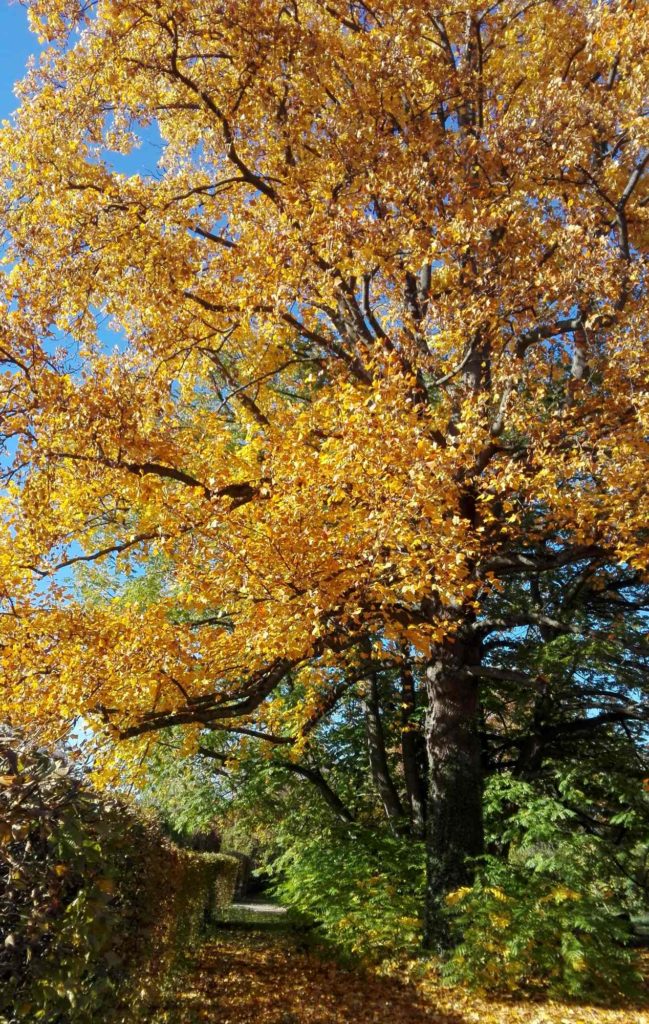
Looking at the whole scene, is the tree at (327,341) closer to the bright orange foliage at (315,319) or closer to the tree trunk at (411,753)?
the bright orange foliage at (315,319)

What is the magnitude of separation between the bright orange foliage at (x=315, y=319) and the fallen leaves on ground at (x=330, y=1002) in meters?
2.68

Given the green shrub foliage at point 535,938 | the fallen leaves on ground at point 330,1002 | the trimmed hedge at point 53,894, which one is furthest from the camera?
the green shrub foliage at point 535,938

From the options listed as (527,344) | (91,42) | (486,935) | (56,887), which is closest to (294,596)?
(56,887)

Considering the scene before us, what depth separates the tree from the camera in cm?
614

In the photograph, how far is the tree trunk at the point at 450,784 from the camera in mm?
7637

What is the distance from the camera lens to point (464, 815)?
796cm

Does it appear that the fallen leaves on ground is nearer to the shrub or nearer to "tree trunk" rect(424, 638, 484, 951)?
the shrub

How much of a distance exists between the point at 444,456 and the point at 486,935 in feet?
15.1

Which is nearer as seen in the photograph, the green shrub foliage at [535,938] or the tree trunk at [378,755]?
the green shrub foliage at [535,938]

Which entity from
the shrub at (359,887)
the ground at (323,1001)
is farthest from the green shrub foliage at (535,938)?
the shrub at (359,887)

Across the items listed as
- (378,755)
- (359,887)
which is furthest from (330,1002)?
(378,755)

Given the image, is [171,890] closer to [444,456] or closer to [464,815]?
[464,815]

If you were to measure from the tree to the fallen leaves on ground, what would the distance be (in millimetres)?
1112

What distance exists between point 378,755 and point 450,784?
3.80 meters
